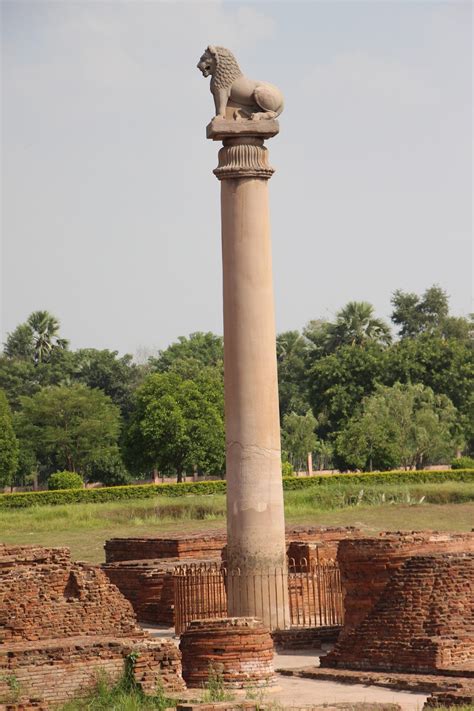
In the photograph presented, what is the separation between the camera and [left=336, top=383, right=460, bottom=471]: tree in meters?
53.1

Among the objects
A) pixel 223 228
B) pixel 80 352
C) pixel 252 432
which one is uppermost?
pixel 80 352

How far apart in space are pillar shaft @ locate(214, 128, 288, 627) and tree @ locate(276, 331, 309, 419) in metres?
53.9

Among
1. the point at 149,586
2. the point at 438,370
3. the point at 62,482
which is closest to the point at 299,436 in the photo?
the point at 438,370

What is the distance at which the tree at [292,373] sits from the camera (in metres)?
74.1

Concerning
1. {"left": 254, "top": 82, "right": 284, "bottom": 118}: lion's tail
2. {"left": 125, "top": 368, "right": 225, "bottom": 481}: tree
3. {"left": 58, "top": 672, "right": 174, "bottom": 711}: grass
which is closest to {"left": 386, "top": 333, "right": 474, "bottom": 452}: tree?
{"left": 125, "top": 368, "right": 225, "bottom": 481}: tree

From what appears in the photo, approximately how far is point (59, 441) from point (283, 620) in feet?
134

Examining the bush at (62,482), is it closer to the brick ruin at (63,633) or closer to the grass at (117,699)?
the brick ruin at (63,633)

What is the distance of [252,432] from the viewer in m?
17.8

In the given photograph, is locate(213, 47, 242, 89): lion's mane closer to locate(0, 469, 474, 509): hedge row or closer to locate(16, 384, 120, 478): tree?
locate(0, 469, 474, 509): hedge row

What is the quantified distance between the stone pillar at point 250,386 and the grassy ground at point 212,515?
10.8m

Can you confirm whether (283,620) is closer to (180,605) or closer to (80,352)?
(180,605)

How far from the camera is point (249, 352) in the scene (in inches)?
707

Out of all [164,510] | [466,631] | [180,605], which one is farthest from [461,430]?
[466,631]

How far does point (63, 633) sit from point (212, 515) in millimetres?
20141
